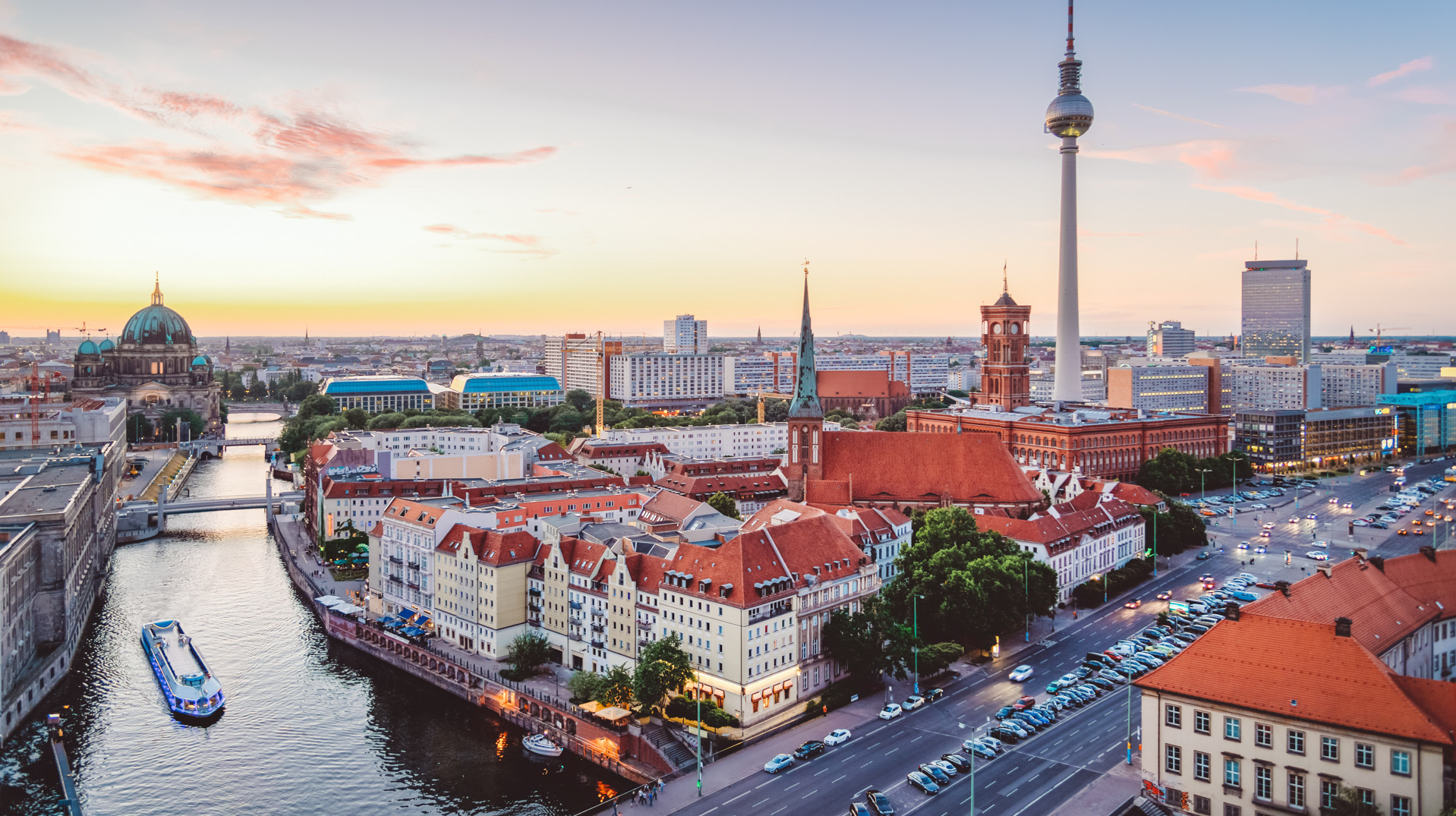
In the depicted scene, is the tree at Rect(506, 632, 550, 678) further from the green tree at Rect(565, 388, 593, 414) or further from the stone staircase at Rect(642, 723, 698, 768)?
the green tree at Rect(565, 388, 593, 414)

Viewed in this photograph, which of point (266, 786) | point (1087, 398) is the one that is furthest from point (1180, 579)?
point (1087, 398)

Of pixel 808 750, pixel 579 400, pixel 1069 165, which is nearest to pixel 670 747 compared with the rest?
pixel 808 750

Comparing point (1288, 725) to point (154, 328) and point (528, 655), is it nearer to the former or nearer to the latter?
point (528, 655)

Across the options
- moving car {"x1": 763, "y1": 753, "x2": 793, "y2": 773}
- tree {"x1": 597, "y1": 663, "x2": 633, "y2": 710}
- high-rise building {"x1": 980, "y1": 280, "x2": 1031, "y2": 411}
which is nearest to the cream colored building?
moving car {"x1": 763, "y1": 753, "x2": 793, "y2": 773}

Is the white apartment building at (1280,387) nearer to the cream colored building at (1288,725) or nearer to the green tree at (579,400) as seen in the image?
the green tree at (579,400)

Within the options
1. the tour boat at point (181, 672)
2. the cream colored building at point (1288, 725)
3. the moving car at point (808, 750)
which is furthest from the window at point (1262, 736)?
the tour boat at point (181, 672)

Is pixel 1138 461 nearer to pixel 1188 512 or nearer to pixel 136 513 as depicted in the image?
pixel 1188 512
